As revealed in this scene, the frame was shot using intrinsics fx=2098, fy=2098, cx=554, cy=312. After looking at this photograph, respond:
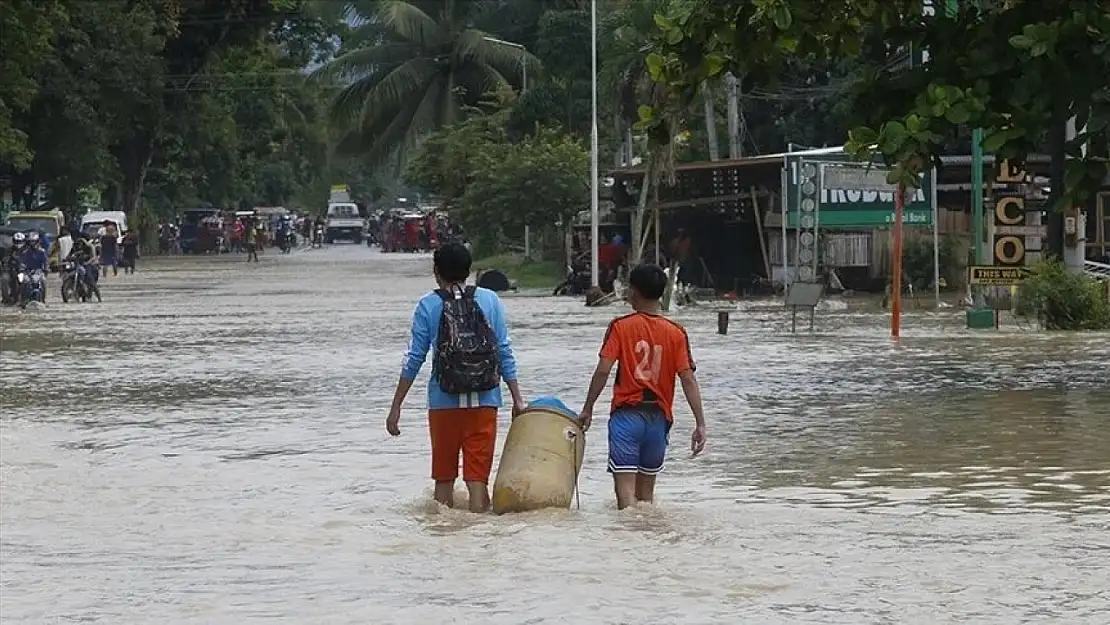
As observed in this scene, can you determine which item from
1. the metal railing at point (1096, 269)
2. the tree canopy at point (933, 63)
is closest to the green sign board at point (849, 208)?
the metal railing at point (1096, 269)

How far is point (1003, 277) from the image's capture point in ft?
92.9

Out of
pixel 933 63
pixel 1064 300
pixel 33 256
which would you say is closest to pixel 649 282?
pixel 933 63

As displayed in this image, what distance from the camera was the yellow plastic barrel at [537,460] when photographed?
1114 centimetres

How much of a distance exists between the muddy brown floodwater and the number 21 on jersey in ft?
2.60

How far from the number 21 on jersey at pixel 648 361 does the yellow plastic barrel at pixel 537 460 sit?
537 millimetres

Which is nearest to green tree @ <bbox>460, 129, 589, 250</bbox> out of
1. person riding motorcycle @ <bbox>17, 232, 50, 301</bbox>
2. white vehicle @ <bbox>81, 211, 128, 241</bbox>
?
person riding motorcycle @ <bbox>17, 232, 50, 301</bbox>

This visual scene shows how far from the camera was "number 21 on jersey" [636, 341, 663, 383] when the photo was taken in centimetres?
1081

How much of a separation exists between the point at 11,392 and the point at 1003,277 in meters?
14.0

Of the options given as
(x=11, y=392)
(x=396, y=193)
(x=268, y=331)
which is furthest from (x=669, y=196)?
(x=396, y=193)

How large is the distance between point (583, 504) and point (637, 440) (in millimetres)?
983

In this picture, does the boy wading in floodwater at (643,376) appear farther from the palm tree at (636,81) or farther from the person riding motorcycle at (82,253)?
the person riding motorcycle at (82,253)

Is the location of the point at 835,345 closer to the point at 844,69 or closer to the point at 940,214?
the point at 940,214

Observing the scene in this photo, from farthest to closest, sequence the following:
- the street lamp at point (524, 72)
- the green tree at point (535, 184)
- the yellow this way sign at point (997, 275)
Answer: the street lamp at point (524, 72), the green tree at point (535, 184), the yellow this way sign at point (997, 275)

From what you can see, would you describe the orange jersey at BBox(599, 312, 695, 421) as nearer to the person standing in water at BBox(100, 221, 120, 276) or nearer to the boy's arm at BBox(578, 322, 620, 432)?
the boy's arm at BBox(578, 322, 620, 432)
